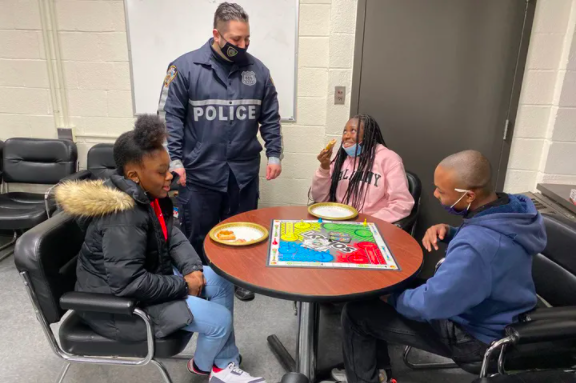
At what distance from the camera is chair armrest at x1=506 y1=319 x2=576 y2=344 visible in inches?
43.8

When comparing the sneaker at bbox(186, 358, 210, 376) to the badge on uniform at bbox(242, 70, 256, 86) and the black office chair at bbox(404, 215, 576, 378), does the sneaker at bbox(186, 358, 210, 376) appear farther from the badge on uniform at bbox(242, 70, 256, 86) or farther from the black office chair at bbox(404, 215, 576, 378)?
the badge on uniform at bbox(242, 70, 256, 86)

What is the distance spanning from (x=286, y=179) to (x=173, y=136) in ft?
3.22

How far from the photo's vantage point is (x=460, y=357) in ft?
4.26

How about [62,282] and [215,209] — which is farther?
[215,209]

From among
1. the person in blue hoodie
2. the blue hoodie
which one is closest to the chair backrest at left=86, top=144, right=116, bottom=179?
the person in blue hoodie

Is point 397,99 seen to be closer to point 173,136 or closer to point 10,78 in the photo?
point 173,136

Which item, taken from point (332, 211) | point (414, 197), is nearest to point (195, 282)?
point (332, 211)

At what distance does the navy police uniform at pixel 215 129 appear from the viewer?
210cm

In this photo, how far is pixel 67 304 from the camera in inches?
48.9

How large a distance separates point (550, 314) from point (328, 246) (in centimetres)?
70

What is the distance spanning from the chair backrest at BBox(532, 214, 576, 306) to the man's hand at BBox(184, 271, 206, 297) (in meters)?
1.28

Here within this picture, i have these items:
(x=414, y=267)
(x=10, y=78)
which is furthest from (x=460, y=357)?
Answer: (x=10, y=78)

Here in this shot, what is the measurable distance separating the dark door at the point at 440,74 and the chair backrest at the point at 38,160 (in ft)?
6.66

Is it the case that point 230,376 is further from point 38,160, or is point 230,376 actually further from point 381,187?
point 38,160
